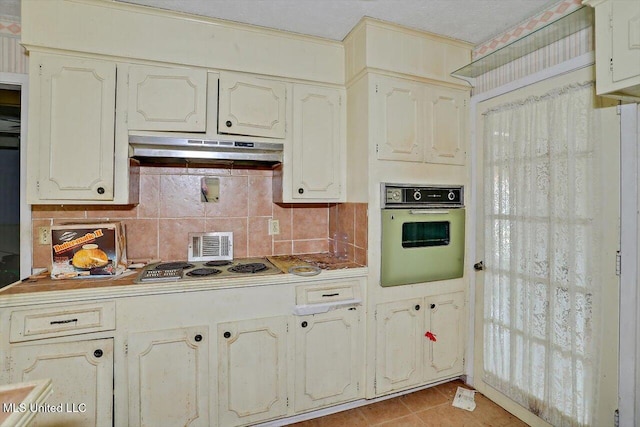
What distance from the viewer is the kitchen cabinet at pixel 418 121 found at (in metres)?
2.12

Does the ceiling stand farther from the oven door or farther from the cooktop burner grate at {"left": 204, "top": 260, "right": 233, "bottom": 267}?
the cooktop burner grate at {"left": 204, "top": 260, "right": 233, "bottom": 267}

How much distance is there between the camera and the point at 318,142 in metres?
2.26

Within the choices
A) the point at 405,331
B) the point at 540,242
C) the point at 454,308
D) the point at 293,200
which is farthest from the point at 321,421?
the point at 540,242

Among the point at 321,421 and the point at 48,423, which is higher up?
the point at 48,423

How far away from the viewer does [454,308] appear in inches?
92.2

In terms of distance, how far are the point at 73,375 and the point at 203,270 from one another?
79 centimetres

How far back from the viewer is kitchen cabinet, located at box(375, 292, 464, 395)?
7.02 ft

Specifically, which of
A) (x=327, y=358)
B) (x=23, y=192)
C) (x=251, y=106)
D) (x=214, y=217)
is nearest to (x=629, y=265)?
(x=327, y=358)

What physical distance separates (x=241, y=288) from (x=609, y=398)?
1981mm

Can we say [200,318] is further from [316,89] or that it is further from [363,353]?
[316,89]

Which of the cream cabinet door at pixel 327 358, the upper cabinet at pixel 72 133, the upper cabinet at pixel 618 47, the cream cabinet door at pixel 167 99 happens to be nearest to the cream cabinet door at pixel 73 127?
the upper cabinet at pixel 72 133

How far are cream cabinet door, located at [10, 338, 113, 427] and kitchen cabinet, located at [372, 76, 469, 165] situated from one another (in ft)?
6.47

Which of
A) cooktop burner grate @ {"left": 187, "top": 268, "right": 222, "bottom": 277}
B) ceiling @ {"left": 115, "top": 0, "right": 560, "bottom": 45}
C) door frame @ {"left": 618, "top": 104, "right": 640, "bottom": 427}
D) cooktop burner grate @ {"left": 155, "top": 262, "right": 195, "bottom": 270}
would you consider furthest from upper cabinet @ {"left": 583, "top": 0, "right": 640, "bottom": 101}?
cooktop burner grate @ {"left": 155, "top": 262, "right": 195, "bottom": 270}

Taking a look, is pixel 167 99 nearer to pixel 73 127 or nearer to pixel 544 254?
pixel 73 127
